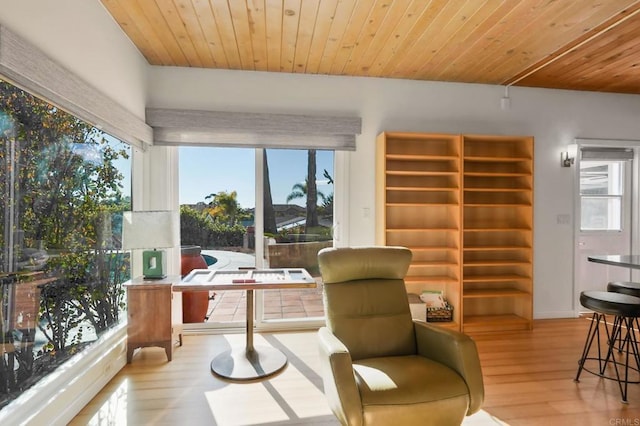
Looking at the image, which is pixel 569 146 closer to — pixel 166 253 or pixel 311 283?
pixel 311 283

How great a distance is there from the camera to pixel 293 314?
375 cm

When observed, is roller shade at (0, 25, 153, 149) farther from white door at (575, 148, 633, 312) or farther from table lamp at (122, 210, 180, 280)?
white door at (575, 148, 633, 312)

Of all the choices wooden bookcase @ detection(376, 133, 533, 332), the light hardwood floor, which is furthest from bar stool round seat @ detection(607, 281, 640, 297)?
wooden bookcase @ detection(376, 133, 533, 332)

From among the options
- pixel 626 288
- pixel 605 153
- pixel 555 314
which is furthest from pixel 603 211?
pixel 626 288

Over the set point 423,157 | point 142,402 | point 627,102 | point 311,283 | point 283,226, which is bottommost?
point 142,402

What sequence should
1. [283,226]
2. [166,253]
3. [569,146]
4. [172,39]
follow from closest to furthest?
[172,39]
[166,253]
[283,226]
[569,146]

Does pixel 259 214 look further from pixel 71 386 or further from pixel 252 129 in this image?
pixel 71 386

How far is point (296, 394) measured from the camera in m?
2.41

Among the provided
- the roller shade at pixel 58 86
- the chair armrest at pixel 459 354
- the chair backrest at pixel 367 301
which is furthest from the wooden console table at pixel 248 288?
the roller shade at pixel 58 86

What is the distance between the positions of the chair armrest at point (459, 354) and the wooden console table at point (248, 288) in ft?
3.07

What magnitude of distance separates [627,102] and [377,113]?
3.09m

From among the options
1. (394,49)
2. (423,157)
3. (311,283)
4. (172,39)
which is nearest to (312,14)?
(394,49)

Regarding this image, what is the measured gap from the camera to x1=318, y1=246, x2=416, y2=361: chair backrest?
212 cm

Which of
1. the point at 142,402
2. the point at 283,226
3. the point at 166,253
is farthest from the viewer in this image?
the point at 283,226
